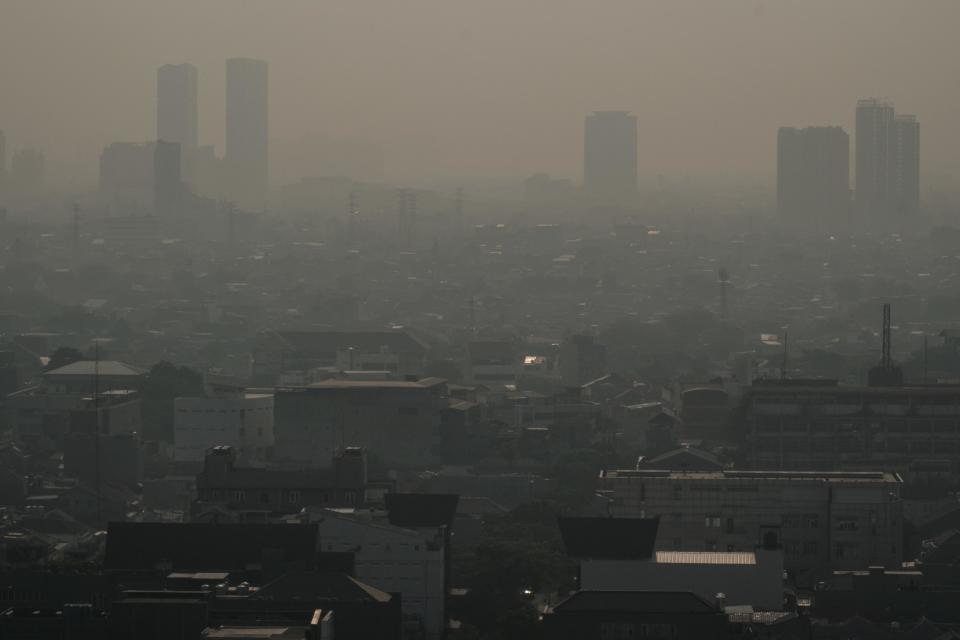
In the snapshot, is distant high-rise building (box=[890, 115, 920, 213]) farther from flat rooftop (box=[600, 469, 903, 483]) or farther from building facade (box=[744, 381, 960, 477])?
flat rooftop (box=[600, 469, 903, 483])

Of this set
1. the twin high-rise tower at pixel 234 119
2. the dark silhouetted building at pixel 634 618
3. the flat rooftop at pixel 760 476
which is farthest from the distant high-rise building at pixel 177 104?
the dark silhouetted building at pixel 634 618

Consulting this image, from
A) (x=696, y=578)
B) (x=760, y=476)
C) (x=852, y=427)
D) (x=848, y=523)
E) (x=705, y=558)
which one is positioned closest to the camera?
(x=696, y=578)

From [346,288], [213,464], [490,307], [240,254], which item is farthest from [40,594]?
[240,254]

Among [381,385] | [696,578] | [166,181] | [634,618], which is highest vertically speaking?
[166,181]

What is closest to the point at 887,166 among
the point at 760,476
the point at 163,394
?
the point at 163,394

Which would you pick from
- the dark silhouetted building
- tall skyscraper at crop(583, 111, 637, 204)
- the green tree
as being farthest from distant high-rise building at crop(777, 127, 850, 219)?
the dark silhouetted building

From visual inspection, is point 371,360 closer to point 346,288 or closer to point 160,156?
point 346,288

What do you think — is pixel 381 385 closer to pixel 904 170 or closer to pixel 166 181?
pixel 166 181
